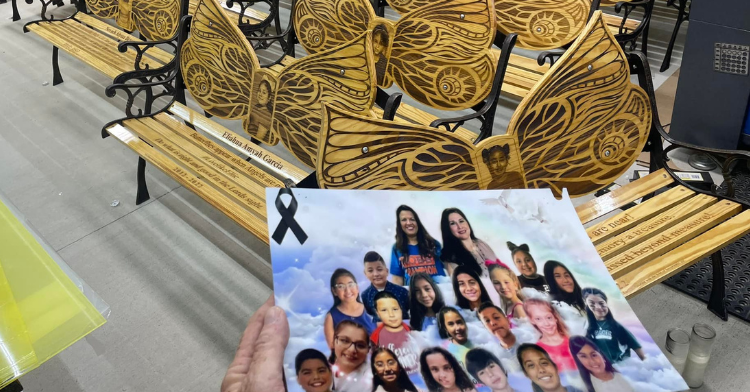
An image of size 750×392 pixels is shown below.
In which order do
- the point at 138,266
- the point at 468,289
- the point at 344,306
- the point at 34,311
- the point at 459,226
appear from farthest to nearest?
the point at 138,266
the point at 34,311
the point at 459,226
the point at 468,289
the point at 344,306

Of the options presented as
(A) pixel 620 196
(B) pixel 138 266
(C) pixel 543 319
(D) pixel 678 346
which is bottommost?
(B) pixel 138 266

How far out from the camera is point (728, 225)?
2.05 metres

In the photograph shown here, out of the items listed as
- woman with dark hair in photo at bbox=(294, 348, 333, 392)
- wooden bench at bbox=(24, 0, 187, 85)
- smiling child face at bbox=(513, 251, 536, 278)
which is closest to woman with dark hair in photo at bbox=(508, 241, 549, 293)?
smiling child face at bbox=(513, 251, 536, 278)

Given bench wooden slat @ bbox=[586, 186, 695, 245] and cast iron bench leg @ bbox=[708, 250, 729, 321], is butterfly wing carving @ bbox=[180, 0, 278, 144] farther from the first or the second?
cast iron bench leg @ bbox=[708, 250, 729, 321]

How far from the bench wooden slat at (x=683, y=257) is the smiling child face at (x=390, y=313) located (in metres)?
0.88

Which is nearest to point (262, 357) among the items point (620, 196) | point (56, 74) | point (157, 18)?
point (620, 196)

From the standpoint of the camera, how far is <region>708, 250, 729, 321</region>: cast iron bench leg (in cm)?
243

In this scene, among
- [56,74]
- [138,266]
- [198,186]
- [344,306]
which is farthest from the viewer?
[56,74]

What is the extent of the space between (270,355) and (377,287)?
24cm

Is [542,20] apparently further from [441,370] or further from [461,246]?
[441,370]

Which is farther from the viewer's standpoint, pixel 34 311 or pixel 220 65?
pixel 220 65

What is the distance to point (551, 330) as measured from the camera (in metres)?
1.15

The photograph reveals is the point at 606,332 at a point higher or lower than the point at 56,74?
higher

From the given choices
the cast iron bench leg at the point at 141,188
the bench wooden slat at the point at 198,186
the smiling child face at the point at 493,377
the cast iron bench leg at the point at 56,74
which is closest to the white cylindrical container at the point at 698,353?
the smiling child face at the point at 493,377
